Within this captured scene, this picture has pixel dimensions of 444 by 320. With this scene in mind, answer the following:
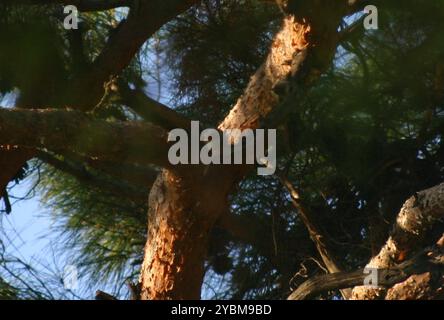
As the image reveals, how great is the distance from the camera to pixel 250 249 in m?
2.79

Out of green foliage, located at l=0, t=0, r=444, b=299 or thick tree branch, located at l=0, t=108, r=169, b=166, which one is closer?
thick tree branch, located at l=0, t=108, r=169, b=166

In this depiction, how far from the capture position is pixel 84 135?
6.03 feet

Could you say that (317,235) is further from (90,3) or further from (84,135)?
(90,3)

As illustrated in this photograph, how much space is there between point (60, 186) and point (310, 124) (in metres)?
0.87

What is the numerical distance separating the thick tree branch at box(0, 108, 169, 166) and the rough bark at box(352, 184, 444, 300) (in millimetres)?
477

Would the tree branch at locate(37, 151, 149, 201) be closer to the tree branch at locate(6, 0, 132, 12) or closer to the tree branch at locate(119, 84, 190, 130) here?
the tree branch at locate(119, 84, 190, 130)

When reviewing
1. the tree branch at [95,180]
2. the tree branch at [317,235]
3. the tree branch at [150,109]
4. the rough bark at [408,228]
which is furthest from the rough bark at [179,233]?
the tree branch at [95,180]

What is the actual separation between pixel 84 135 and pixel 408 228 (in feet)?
2.11

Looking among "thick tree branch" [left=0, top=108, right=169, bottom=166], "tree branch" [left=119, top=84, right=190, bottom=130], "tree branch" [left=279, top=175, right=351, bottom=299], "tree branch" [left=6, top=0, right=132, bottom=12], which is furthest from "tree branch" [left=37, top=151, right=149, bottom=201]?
"thick tree branch" [left=0, top=108, right=169, bottom=166]

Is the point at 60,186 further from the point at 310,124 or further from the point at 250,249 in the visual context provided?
the point at 310,124

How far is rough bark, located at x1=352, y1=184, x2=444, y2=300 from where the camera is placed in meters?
1.77

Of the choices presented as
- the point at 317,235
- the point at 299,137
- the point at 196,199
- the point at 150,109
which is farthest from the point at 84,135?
the point at 299,137
